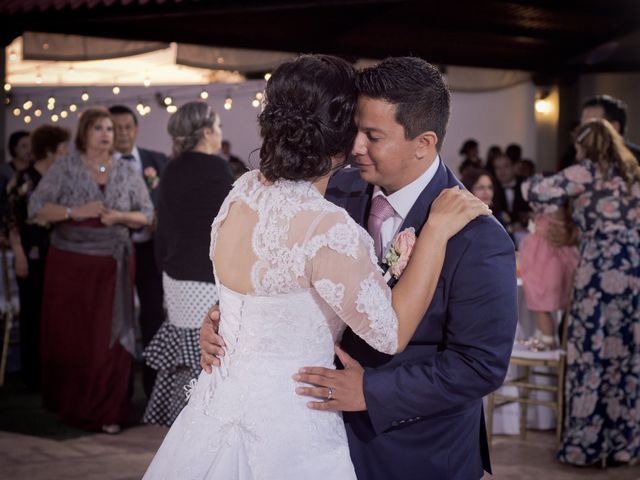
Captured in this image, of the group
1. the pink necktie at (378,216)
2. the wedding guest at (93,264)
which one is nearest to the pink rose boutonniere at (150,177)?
the wedding guest at (93,264)

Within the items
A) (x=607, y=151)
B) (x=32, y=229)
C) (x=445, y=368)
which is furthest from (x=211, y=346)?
(x=32, y=229)

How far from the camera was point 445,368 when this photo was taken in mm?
1997

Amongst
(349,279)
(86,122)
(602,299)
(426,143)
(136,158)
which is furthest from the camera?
(136,158)

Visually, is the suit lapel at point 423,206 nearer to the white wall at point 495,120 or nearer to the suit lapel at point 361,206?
the suit lapel at point 361,206

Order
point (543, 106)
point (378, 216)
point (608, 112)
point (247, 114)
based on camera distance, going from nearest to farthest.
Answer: point (378, 216), point (608, 112), point (543, 106), point (247, 114)

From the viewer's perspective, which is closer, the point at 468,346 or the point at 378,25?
the point at 468,346

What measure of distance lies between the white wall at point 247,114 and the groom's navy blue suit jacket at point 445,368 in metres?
10.5

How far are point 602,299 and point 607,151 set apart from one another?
793 millimetres

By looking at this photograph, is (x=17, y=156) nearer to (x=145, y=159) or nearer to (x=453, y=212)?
(x=145, y=159)

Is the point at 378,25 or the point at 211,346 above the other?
the point at 378,25

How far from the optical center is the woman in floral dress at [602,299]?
479cm

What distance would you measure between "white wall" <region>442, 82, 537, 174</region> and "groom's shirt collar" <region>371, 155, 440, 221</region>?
1134 centimetres

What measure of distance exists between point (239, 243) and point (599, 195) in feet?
10.6

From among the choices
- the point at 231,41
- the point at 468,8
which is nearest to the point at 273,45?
the point at 231,41
